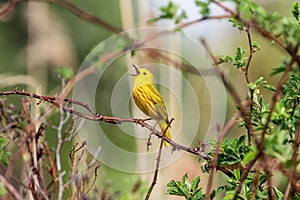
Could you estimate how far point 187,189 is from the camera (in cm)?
102

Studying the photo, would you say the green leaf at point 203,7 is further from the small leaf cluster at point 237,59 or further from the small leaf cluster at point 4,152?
the small leaf cluster at point 4,152

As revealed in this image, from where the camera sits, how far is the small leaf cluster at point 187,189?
101 centimetres

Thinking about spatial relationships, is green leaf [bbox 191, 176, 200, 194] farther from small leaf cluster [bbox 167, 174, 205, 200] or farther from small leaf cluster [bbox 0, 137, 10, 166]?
small leaf cluster [bbox 0, 137, 10, 166]

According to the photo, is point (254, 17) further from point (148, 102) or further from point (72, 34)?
point (72, 34)

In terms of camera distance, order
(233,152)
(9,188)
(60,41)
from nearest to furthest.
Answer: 1. (9,188)
2. (233,152)
3. (60,41)

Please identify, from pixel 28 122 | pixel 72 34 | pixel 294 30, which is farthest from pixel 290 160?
pixel 72 34

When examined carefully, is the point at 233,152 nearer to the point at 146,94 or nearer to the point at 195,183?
the point at 195,183

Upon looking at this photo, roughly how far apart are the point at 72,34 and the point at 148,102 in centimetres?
760

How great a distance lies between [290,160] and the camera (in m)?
0.71

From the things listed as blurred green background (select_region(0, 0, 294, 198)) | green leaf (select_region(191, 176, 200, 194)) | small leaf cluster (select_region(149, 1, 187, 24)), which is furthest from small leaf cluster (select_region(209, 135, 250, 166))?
blurred green background (select_region(0, 0, 294, 198))

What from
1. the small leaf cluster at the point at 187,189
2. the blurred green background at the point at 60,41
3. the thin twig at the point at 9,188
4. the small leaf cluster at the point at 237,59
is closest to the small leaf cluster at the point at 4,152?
the thin twig at the point at 9,188

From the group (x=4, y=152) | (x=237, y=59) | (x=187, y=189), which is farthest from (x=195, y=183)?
(x=4, y=152)

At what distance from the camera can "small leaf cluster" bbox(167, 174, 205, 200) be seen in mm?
1014

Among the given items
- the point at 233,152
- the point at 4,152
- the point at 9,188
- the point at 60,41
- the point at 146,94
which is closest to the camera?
the point at 9,188
